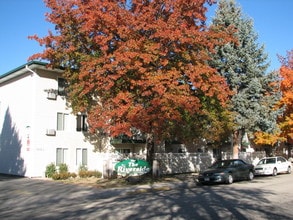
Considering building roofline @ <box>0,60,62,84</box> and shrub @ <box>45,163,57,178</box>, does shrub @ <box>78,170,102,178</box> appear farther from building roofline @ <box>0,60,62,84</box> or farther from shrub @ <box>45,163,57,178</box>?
building roofline @ <box>0,60,62,84</box>

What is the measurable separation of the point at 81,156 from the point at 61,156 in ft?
6.25

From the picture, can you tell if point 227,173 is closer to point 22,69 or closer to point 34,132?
point 34,132

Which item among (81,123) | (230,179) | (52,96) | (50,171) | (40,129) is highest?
(52,96)

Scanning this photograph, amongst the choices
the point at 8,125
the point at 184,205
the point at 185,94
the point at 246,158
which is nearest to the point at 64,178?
the point at 8,125

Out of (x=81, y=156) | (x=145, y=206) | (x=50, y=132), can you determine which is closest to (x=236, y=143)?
(x=81, y=156)

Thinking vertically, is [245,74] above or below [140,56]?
above

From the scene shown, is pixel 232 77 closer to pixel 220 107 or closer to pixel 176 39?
pixel 220 107

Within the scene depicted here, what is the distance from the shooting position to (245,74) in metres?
31.0

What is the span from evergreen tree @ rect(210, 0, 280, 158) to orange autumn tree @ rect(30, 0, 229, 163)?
7.36 metres

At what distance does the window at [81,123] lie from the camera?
29.5 meters

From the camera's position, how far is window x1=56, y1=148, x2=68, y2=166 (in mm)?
27625

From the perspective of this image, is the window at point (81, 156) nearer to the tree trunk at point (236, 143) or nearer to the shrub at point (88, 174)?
the shrub at point (88, 174)

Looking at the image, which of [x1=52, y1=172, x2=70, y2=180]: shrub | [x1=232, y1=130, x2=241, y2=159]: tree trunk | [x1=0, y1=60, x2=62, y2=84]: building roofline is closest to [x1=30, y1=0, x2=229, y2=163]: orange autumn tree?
[x1=0, y1=60, x2=62, y2=84]: building roofline

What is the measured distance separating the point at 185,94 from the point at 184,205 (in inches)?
377
